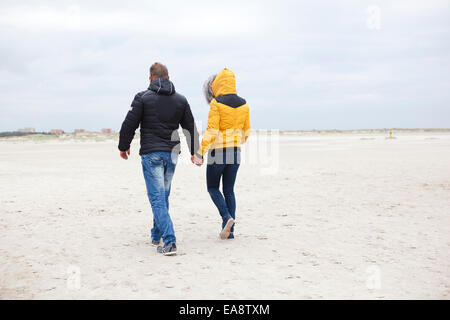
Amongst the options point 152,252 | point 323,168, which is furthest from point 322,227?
point 323,168

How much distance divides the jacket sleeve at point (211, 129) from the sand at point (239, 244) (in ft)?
4.20

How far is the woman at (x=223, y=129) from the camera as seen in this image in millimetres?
5230

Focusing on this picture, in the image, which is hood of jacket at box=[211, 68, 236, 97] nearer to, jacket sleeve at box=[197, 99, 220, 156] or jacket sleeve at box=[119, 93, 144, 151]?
jacket sleeve at box=[197, 99, 220, 156]

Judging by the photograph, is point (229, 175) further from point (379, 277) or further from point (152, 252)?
point (379, 277)

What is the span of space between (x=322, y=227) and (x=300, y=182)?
5500 mm

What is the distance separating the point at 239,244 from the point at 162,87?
2.26m

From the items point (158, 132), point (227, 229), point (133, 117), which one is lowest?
point (227, 229)

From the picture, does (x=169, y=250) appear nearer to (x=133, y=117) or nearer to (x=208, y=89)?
(x=133, y=117)

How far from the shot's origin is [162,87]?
4.85m

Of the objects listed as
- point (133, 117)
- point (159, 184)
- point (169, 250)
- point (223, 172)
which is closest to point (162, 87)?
point (133, 117)

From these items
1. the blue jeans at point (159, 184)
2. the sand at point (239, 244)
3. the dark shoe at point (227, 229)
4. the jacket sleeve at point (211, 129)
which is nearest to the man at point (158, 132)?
the blue jeans at point (159, 184)

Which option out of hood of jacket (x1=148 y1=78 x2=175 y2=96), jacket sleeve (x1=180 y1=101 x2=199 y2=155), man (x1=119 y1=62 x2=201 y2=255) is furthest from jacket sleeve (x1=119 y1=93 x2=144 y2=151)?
jacket sleeve (x1=180 y1=101 x2=199 y2=155)

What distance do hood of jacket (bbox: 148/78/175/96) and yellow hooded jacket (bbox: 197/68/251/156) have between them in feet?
1.98

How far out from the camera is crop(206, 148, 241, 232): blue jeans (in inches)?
211
